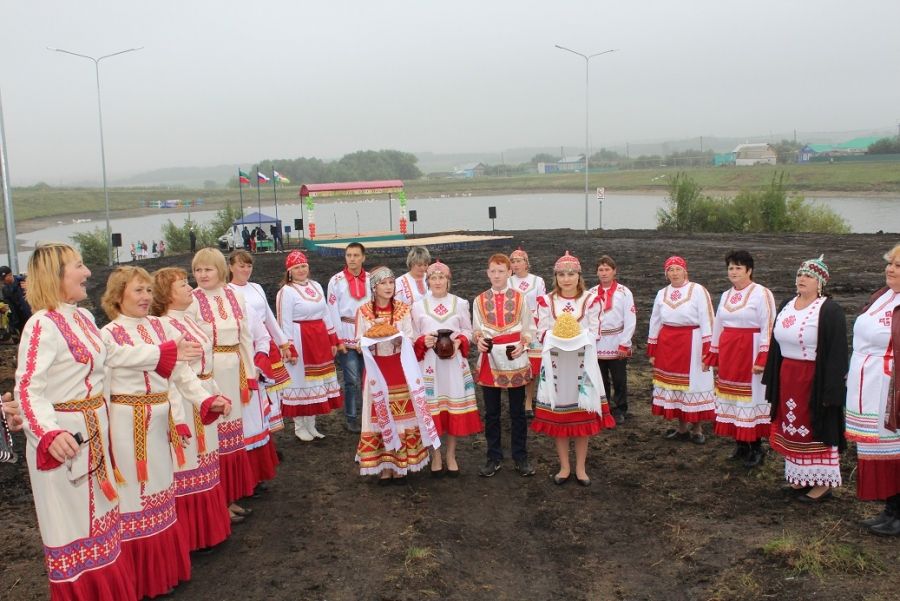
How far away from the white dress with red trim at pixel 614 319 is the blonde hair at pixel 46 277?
5582 mm

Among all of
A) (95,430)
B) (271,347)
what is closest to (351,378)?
(271,347)

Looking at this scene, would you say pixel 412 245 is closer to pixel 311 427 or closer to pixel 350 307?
pixel 350 307

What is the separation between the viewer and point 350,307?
832 cm

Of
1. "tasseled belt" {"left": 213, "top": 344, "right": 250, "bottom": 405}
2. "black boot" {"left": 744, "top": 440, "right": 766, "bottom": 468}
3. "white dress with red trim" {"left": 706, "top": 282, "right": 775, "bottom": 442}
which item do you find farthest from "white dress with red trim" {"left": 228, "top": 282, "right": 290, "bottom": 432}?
"black boot" {"left": 744, "top": 440, "right": 766, "bottom": 468}

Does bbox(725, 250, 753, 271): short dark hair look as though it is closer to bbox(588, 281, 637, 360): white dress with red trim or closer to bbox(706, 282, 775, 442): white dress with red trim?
bbox(706, 282, 775, 442): white dress with red trim

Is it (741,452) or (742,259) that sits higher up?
(742,259)

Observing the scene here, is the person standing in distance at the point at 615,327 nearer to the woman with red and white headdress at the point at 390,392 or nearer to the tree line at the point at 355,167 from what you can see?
the woman with red and white headdress at the point at 390,392

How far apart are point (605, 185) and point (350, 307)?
96.8m

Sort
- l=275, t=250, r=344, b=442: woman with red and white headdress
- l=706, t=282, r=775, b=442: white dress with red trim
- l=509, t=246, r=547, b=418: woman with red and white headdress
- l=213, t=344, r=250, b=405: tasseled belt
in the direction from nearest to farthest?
l=213, t=344, r=250, b=405: tasseled belt < l=706, t=282, r=775, b=442: white dress with red trim < l=275, t=250, r=344, b=442: woman with red and white headdress < l=509, t=246, r=547, b=418: woman with red and white headdress

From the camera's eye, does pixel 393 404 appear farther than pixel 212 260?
Yes

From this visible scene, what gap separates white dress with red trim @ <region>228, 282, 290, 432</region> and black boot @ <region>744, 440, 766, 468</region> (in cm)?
431

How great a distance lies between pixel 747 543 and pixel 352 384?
4495 millimetres

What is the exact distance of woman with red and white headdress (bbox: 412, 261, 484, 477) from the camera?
661 centimetres

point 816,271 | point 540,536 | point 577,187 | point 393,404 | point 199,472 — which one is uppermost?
point 577,187
